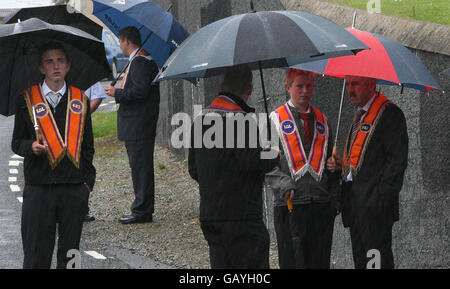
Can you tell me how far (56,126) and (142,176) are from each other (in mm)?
4268

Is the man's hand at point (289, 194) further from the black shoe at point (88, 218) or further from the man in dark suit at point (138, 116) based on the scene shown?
the black shoe at point (88, 218)

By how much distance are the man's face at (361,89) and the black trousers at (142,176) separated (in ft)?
14.3

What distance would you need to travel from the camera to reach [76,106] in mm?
5941

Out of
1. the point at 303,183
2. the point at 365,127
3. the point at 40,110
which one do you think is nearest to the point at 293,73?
the point at 365,127

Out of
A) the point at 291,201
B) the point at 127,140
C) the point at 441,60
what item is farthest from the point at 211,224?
the point at 127,140

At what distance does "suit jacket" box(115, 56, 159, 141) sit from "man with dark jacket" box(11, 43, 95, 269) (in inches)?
150

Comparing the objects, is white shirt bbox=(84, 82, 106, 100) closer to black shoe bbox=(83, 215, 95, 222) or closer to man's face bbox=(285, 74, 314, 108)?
black shoe bbox=(83, 215, 95, 222)

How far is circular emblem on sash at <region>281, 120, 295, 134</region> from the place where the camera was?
20.1 ft

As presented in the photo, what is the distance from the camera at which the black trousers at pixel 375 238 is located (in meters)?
6.04

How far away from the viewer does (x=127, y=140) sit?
1017cm

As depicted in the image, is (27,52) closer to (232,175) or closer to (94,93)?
(232,175)

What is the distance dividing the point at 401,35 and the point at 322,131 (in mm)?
1557

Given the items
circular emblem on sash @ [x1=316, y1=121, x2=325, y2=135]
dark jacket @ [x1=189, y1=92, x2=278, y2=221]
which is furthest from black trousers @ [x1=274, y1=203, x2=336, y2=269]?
dark jacket @ [x1=189, y1=92, x2=278, y2=221]
